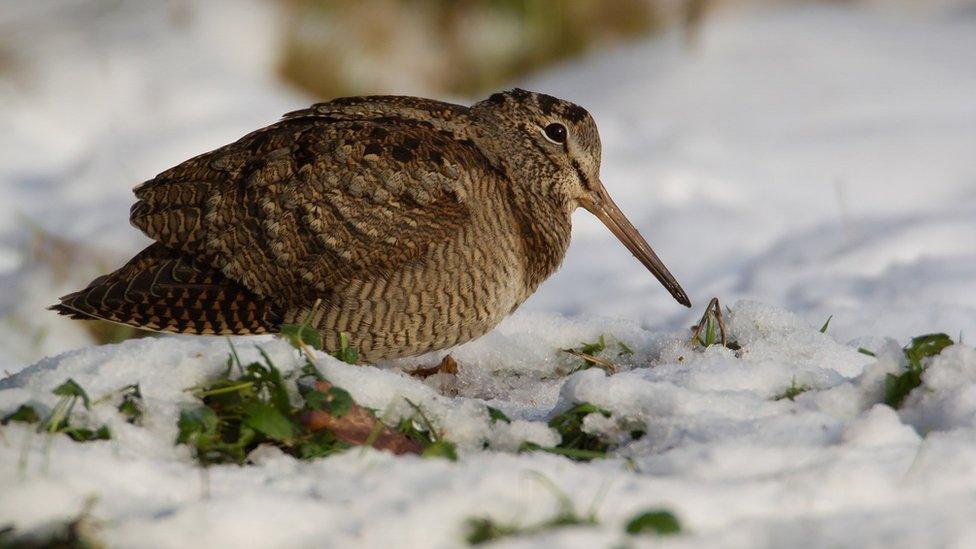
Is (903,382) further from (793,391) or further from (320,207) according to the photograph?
(320,207)

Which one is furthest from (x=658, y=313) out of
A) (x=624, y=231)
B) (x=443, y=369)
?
(x=443, y=369)

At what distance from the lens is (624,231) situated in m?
5.01

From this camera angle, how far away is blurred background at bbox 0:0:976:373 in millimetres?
6488

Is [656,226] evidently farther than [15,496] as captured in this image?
Yes

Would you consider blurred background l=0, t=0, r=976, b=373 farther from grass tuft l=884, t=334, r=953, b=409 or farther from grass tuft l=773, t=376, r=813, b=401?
grass tuft l=884, t=334, r=953, b=409

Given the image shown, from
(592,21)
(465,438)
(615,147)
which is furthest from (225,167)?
(592,21)

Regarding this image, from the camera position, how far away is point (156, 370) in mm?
3111

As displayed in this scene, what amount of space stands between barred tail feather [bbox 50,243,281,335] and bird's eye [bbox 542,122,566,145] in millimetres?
1220

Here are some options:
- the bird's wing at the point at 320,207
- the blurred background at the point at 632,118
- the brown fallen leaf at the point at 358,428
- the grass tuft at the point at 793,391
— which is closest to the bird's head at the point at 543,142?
the bird's wing at the point at 320,207

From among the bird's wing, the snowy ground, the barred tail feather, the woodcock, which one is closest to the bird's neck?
the woodcock

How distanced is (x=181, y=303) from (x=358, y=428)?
1.51m

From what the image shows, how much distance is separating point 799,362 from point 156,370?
1.78m

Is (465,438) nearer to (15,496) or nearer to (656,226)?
(15,496)

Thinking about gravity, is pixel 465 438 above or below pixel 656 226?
below
